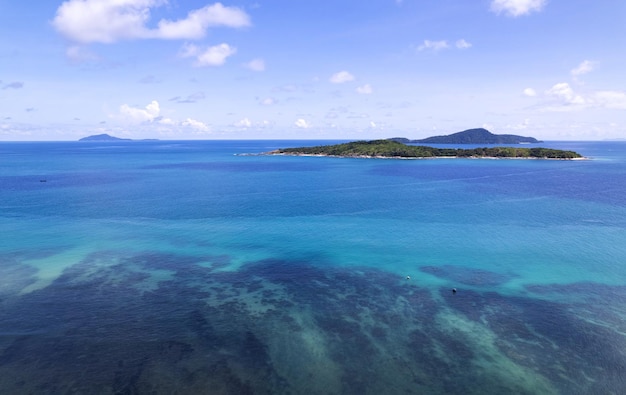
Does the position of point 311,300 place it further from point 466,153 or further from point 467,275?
point 466,153

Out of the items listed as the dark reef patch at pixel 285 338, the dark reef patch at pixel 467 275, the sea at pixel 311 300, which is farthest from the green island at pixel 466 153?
the dark reef patch at pixel 285 338

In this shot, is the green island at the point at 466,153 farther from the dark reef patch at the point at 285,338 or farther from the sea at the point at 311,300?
the dark reef patch at the point at 285,338

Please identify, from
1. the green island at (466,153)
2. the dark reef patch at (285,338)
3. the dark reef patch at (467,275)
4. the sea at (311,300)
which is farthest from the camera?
the green island at (466,153)

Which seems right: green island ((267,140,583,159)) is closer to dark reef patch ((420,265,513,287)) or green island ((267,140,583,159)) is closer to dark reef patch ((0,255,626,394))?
dark reef patch ((420,265,513,287))

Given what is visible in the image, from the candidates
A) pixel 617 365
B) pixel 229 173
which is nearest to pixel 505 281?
pixel 617 365

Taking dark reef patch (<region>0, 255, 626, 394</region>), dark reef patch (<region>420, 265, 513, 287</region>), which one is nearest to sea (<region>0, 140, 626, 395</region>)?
dark reef patch (<region>0, 255, 626, 394</region>)

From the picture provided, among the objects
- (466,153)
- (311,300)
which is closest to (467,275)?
(311,300)

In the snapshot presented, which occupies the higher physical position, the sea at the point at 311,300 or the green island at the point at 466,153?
the green island at the point at 466,153
